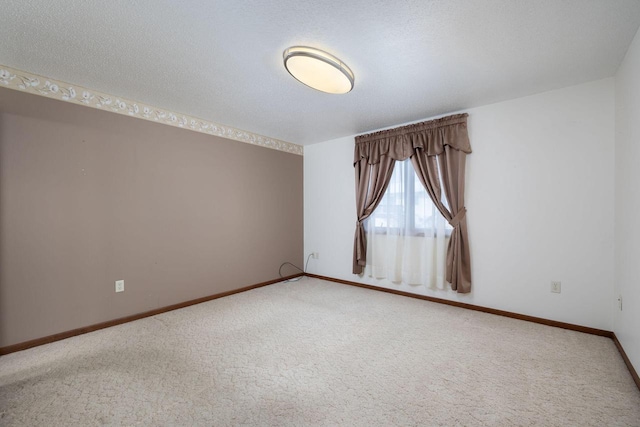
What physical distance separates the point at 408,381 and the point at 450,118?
2911 mm

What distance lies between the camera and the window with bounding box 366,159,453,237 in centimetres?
342

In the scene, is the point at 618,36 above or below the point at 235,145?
above

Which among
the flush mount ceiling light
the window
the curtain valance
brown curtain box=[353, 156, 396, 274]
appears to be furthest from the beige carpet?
the flush mount ceiling light

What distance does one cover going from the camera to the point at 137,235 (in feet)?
9.70

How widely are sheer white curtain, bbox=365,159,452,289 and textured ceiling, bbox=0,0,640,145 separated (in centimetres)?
115

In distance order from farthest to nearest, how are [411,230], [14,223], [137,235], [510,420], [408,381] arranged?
[411,230]
[137,235]
[14,223]
[408,381]
[510,420]

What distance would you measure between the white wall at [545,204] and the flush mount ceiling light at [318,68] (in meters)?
1.89

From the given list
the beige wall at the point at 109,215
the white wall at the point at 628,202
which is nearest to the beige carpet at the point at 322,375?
the white wall at the point at 628,202

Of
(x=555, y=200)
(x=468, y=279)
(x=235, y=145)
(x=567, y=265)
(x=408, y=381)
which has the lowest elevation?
(x=408, y=381)

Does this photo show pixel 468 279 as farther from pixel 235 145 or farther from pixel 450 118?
pixel 235 145

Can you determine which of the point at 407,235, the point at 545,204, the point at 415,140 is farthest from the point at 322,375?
the point at 415,140

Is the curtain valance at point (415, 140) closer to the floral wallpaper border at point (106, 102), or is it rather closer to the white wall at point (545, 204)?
the white wall at point (545, 204)

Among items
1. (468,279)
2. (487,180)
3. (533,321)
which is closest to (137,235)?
(468,279)

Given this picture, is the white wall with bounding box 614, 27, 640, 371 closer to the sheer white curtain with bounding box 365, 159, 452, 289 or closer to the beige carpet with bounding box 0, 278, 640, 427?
the beige carpet with bounding box 0, 278, 640, 427
